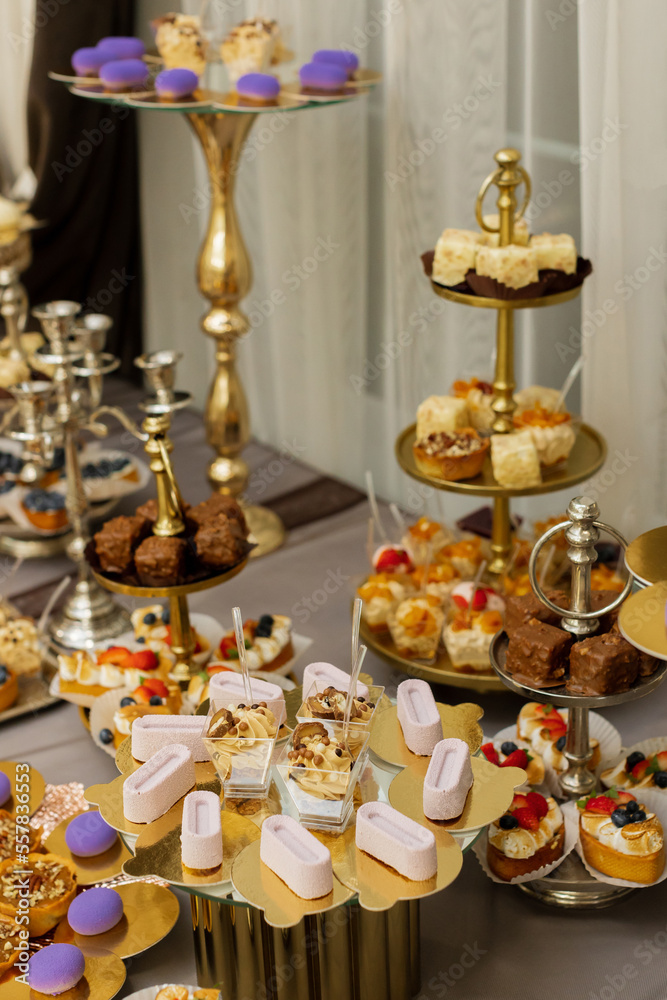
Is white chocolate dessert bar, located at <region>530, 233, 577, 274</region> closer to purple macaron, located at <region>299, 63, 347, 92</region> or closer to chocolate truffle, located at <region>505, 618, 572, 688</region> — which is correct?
purple macaron, located at <region>299, 63, 347, 92</region>

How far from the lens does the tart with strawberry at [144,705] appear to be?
90.0 inches

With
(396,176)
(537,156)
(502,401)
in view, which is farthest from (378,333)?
(502,401)

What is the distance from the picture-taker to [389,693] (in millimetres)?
2672

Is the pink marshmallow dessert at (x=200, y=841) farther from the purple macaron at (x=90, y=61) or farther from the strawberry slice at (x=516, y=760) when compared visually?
the purple macaron at (x=90, y=61)

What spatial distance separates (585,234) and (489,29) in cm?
59

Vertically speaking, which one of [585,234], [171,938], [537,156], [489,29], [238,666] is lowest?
Result: [171,938]

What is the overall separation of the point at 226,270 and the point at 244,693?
168cm

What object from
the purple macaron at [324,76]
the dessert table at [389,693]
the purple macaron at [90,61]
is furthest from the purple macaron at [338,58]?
the dessert table at [389,693]

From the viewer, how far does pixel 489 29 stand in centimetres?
292

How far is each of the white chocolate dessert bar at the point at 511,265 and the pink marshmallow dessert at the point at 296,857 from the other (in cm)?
126

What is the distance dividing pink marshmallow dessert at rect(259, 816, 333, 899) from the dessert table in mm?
296

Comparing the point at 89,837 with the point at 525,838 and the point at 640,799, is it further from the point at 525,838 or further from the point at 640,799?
the point at 640,799

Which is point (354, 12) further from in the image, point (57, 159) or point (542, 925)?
point (542, 925)

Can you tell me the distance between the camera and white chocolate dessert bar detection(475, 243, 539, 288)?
2.38 metres
